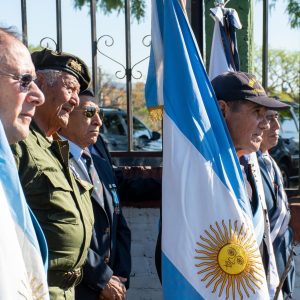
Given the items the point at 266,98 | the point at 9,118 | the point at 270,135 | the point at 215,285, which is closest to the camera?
the point at 9,118

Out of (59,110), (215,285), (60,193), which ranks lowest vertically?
(215,285)

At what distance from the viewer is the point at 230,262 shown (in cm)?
313

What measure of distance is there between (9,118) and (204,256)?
3.98 ft

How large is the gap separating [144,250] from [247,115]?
163 cm

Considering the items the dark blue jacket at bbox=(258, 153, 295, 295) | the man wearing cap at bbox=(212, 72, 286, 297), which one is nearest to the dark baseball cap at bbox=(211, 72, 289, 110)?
the man wearing cap at bbox=(212, 72, 286, 297)

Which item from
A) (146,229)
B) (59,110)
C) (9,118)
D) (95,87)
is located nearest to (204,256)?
(59,110)

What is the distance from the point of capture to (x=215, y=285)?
3.15m

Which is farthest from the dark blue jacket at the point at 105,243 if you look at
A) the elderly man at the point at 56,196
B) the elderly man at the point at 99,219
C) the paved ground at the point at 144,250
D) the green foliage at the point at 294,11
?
the green foliage at the point at 294,11

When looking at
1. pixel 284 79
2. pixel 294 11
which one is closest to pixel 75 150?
pixel 294 11

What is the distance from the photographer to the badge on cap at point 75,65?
3.45m

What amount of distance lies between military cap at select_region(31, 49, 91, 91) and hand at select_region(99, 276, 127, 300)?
997 mm

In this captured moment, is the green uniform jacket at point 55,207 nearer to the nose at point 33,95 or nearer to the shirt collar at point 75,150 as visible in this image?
the nose at point 33,95

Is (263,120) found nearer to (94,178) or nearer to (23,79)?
(94,178)

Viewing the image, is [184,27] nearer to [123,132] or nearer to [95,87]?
[95,87]
